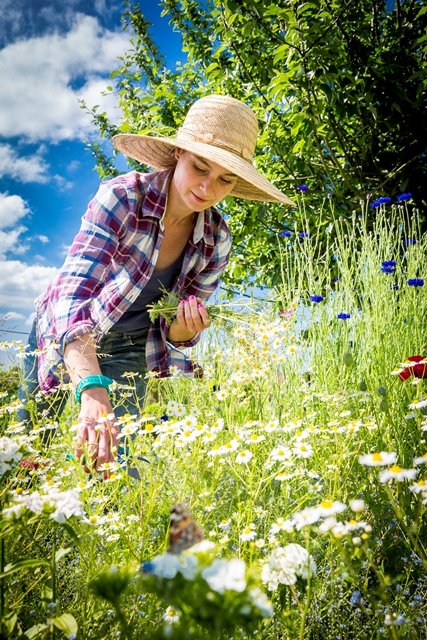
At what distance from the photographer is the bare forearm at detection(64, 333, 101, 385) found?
1614 millimetres

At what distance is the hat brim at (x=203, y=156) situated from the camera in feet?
6.27

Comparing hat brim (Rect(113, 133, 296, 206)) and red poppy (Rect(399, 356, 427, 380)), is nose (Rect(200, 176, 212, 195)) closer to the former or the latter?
hat brim (Rect(113, 133, 296, 206))

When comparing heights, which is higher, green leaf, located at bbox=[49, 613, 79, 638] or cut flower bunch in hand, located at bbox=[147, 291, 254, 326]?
cut flower bunch in hand, located at bbox=[147, 291, 254, 326]

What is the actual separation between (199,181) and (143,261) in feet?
1.37

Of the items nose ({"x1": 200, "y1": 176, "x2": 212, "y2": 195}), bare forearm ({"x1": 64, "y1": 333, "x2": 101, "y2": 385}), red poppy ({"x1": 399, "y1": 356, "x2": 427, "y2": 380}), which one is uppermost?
nose ({"x1": 200, "y1": 176, "x2": 212, "y2": 195})

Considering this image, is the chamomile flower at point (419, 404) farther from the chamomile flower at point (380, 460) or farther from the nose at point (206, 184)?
the nose at point (206, 184)

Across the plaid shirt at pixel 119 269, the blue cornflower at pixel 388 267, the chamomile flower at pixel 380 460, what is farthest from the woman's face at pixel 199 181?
the chamomile flower at pixel 380 460

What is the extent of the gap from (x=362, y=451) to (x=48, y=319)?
1.30m

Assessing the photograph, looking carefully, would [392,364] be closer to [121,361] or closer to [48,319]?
[121,361]

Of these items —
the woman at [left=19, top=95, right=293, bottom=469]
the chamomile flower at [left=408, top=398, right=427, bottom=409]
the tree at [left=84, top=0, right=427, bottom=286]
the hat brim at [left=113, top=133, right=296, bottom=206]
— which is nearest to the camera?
the chamomile flower at [left=408, top=398, right=427, bottom=409]

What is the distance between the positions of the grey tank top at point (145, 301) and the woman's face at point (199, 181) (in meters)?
0.38

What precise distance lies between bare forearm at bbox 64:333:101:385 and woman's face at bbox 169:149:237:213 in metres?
0.71

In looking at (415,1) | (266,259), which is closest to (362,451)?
(266,259)

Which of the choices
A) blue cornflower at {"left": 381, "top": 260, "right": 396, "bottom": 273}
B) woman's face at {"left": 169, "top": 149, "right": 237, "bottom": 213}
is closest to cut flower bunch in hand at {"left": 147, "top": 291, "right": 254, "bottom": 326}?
woman's face at {"left": 169, "top": 149, "right": 237, "bottom": 213}
